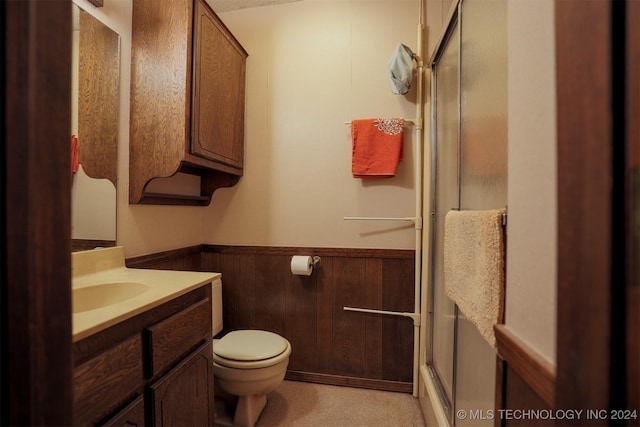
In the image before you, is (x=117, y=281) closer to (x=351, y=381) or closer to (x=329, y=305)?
(x=329, y=305)

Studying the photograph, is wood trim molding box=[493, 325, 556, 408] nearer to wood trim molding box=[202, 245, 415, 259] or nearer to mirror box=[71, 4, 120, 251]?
wood trim molding box=[202, 245, 415, 259]

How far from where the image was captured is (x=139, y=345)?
0.85 meters

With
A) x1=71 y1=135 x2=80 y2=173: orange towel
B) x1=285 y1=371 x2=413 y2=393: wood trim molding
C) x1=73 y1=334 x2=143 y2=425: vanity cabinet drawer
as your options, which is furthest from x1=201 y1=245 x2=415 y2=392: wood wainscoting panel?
x1=73 y1=334 x2=143 y2=425: vanity cabinet drawer

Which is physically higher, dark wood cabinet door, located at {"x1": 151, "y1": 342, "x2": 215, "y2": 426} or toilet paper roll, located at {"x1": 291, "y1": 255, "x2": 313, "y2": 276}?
toilet paper roll, located at {"x1": 291, "y1": 255, "x2": 313, "y2": 276}

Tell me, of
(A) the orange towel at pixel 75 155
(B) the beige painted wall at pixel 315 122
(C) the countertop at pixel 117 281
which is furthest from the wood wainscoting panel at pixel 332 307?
(A) the orange towel at pixel 75 155

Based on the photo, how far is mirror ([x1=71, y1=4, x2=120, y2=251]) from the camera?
1.20 metres

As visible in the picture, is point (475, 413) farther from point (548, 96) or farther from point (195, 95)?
point (195, 95)

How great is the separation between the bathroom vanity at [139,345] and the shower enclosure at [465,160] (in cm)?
105

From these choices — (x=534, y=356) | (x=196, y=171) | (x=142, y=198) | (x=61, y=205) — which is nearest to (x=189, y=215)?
(x=196, y=171)

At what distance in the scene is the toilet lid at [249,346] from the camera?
1.41 m

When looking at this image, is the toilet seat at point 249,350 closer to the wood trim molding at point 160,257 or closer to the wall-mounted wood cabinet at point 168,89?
the wood trim molding at point 160,257

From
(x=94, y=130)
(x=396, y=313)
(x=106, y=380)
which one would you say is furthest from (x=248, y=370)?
(x=94, y=130)

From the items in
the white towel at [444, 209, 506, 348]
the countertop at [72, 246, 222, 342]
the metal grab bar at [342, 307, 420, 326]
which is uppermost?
the white towel at [444, 209, 506, 348]

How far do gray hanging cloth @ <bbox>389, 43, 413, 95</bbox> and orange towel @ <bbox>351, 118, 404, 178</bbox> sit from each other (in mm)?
206
